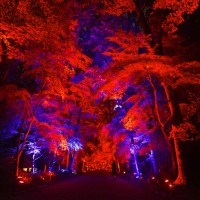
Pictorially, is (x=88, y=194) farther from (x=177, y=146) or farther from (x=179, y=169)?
(x=177, y=146)

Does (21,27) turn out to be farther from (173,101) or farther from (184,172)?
(184,172)

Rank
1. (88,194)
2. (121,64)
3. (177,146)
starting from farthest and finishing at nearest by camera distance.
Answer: (88,194)
(177,146)
(121,64)

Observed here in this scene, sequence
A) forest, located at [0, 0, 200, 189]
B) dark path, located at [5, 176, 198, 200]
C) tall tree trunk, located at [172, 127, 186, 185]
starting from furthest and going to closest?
tall tree trunk, located at [172, 127, 186, 185], dark path, located at [5, 176, 198, 200], forest, located at [0, 0, 200, 189]

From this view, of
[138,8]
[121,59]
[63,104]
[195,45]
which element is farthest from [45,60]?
[63,104]

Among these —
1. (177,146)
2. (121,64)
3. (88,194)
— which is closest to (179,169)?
(177,146)

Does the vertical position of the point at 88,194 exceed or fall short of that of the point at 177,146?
it falls short

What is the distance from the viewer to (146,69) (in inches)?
551

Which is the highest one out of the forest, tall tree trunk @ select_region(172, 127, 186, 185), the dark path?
the forest

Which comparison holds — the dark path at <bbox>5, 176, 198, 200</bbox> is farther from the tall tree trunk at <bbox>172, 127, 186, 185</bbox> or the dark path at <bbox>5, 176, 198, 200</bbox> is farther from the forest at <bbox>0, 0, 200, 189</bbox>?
the forest at <bbox>0, 0, 200, 189</bbox>

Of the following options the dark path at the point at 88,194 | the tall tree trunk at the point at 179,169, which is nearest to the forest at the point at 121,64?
the tall tree trunk at the point at 179,169

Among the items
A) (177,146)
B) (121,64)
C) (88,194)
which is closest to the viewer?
(121,64)

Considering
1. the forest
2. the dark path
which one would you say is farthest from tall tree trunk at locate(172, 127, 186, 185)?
the dark path

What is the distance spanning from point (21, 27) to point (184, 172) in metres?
10.9

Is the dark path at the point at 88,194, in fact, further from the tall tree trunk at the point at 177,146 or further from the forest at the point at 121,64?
the forest at the point at 121,64
